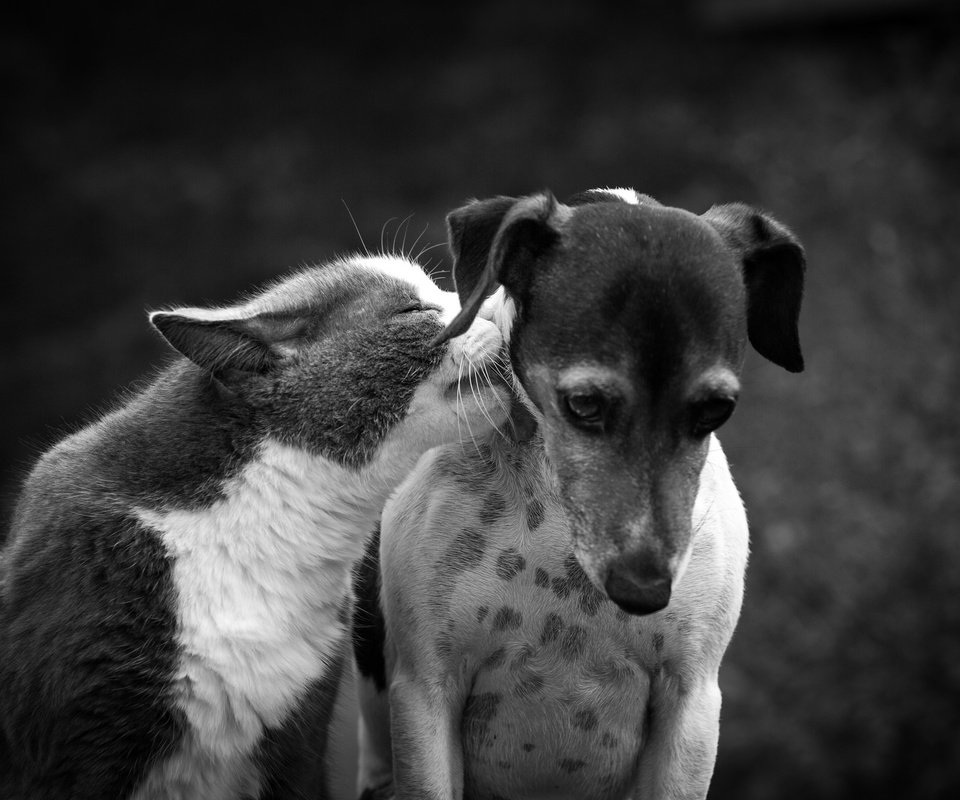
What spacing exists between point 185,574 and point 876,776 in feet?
20.5

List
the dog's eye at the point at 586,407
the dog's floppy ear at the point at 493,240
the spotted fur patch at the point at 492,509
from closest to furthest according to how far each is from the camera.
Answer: the dog's eye at the point at 586,407, the dog's floppy ear at the point at 493,240, the spotted fur patch at the point at 492,509

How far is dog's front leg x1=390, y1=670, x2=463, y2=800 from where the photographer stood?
4.11m

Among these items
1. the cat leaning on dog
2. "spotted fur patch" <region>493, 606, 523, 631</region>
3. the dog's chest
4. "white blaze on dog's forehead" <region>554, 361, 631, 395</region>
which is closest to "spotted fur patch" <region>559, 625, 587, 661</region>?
the dog's chest

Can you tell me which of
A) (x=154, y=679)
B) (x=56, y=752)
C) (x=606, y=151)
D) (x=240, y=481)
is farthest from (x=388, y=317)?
(x=606, y=151)

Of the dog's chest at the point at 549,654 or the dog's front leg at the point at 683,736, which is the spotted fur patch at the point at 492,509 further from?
the dog's front leg at the point at 683,736

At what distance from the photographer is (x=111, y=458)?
4203mm

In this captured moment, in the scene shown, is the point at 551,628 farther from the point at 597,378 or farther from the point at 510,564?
the point at 597,378

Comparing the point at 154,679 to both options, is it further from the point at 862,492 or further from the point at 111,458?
the point at 862,492

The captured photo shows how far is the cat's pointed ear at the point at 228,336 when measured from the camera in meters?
4.11

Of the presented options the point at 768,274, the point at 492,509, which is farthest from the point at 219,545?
the point at 768,274

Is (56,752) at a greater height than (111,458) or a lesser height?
lesser

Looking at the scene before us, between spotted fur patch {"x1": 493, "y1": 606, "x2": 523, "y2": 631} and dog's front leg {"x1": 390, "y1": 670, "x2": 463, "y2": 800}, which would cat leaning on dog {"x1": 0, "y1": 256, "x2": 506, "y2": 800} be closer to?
dog's front leg {"x1": 390, "y1": 670, "x2": 463, "y2": 800}

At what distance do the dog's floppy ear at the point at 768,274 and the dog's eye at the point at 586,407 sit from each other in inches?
25.0

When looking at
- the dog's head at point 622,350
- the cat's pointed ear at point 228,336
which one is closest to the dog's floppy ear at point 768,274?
the dog's head at point 622,350
